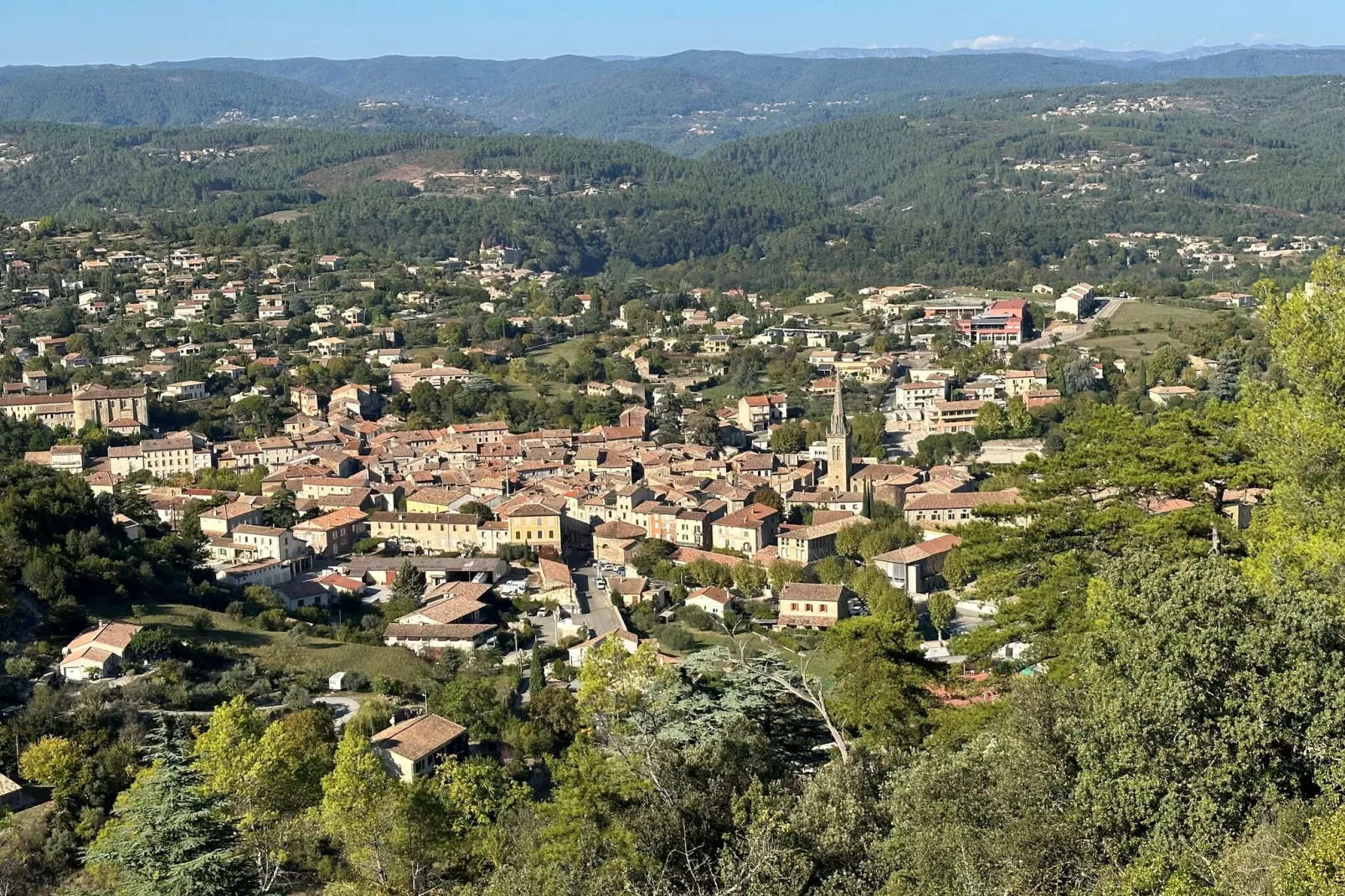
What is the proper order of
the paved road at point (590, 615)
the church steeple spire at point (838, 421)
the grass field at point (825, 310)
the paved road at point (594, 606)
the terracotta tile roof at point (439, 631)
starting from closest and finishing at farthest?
the terracotta tile roof at point (439, 631) → the paved road at point (590, 615) → the paved road at point (594, 606) → the church steeple spire at point (838, 421) → the grass field at point (825, 310)

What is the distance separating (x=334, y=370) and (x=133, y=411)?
696cm

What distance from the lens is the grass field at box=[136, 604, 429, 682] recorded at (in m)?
20.1

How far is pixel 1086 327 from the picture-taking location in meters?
51.9

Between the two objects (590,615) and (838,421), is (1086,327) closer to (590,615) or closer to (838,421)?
(838,421)

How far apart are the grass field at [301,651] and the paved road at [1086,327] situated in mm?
32023

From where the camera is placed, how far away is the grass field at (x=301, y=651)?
20125mm

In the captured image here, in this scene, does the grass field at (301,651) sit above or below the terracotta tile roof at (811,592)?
above

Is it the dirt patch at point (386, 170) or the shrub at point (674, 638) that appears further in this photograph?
the dirt patch at point (386, 170)

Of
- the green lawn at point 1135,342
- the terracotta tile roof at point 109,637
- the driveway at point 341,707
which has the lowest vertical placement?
the green lawn at point 1135,342

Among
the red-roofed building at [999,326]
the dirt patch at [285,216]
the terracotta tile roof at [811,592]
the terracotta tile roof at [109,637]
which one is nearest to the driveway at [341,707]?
the terracotta tile roof at [109,637]

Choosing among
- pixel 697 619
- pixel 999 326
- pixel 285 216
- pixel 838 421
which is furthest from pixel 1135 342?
pixel 285 216

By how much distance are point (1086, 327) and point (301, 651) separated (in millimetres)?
37324

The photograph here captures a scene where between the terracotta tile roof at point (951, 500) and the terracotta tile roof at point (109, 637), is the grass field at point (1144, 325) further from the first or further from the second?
the terracotta tile roof at point (109, 637)

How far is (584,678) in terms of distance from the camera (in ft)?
46.7
